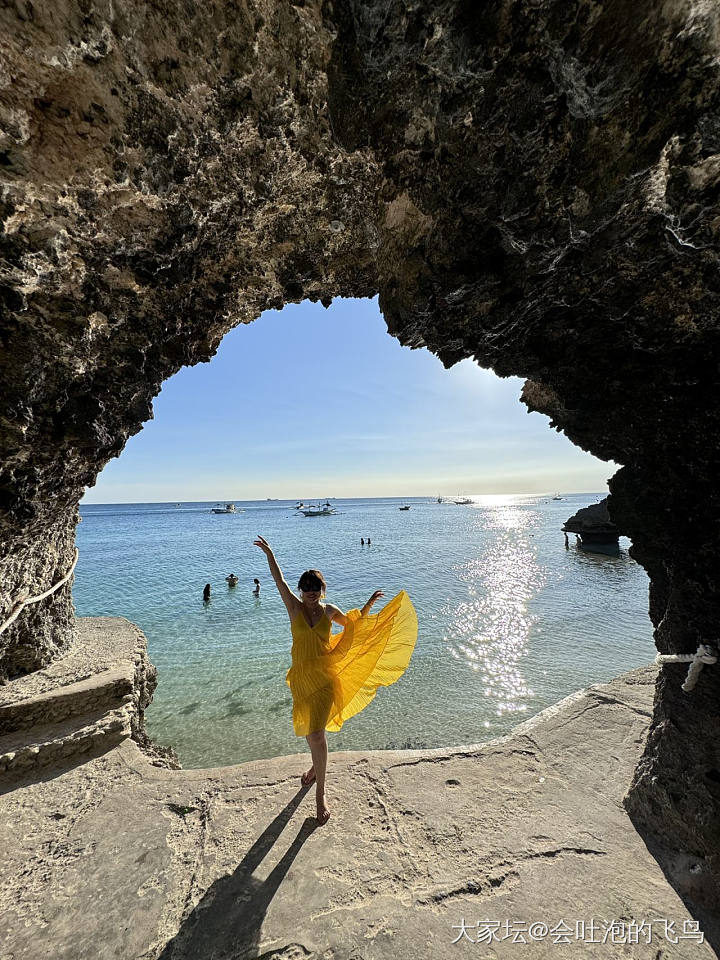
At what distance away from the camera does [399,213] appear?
Answer: 256cm

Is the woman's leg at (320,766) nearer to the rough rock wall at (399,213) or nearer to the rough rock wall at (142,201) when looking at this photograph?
the rough rock wall at (399,213)

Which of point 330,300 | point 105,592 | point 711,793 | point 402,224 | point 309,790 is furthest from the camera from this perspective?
point 105,592

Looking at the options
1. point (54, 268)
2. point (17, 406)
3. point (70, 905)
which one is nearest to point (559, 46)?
point (54, 268)

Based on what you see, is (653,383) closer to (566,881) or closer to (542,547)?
(566,881)

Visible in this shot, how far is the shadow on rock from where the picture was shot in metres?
2.40

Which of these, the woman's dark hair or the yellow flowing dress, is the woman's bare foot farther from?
the woman's dark hair

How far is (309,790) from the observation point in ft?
12.5

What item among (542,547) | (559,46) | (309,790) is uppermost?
(559,46)

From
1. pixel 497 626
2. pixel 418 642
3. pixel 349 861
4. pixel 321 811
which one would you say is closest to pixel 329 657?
pixel 321 811

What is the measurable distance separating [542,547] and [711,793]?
Result: 3493 centimetres

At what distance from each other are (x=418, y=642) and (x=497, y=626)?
13.0ft

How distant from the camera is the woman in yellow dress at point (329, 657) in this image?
11.5 feet

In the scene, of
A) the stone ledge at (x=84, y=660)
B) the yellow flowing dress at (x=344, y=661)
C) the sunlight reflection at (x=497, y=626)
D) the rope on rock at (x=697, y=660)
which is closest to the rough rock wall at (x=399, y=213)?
the rope on rock at (x=697, y=660)

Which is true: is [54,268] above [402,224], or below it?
below
